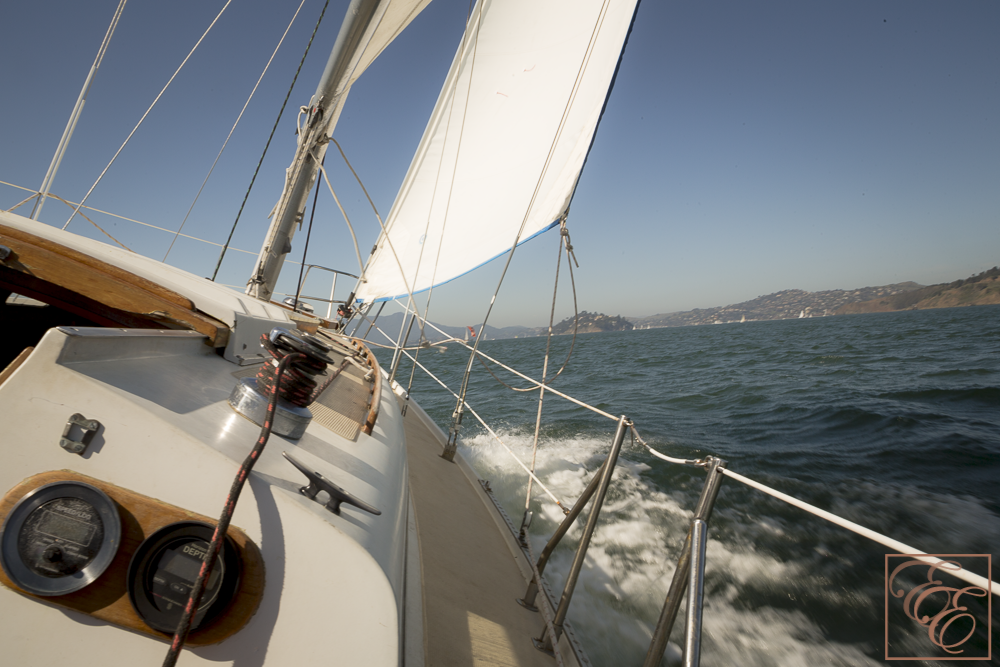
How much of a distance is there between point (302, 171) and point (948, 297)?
88.7 m

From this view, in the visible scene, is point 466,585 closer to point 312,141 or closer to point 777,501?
point 312,141

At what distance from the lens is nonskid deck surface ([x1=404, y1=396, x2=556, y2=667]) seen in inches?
53.8

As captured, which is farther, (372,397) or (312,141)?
(312,141)

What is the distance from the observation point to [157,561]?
728mm

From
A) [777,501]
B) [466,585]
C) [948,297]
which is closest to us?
[466,585]

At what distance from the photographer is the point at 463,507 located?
8.03ft

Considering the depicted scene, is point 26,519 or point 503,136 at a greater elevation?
point 503,136

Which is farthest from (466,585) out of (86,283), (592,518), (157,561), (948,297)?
(948,297)

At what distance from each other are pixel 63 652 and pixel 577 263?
2.77 meters

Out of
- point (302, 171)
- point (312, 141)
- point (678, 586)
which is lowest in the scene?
point (678, 586)

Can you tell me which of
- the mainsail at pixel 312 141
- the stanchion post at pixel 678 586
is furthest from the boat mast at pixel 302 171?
the stanchion post at pixel 678 586

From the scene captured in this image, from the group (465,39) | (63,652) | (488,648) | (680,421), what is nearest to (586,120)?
(465,39)

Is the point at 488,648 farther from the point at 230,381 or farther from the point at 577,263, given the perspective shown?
the point at 577,263

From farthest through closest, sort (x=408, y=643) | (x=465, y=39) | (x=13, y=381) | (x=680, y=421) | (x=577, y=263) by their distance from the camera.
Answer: (x=680, y=421), (x=465, y=39), (x=577, y=263), (x=408, y=643), (x=13, y=381)
